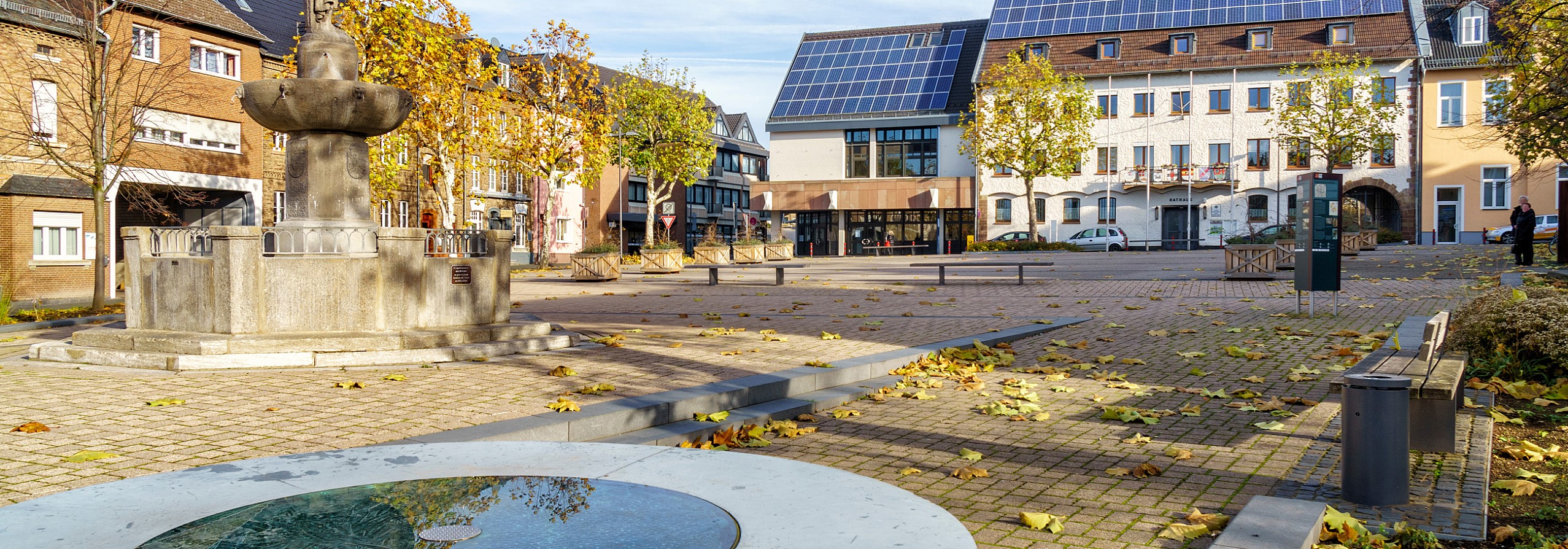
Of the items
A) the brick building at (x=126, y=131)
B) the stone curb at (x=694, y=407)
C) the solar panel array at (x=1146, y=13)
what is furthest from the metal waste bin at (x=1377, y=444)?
the solar panel array at (x=1146, y=13)

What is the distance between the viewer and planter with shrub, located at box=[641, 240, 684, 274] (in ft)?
108

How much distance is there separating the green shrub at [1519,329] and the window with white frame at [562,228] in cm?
5361

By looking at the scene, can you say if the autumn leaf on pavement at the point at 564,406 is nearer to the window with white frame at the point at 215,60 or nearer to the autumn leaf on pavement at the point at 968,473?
the autumn leaf on pavement at the point at 968,473

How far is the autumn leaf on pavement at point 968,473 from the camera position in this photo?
5371 mm

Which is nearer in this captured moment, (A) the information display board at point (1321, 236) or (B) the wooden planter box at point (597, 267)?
(A) the information display board at point (1321, 236)

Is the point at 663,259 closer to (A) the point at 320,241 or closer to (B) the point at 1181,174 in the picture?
(A) the point at 320,241

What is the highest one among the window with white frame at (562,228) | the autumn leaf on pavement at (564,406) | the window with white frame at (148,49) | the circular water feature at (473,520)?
the window with white frame at (148,49)

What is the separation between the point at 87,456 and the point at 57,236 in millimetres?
30065

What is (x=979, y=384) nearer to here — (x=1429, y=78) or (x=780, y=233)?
(x=1429, y=78)

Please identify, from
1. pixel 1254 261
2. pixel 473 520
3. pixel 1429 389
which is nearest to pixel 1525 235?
pixel 1254 261

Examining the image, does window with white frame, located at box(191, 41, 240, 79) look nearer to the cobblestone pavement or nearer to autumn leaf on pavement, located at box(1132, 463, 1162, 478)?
the cobblestone pavement

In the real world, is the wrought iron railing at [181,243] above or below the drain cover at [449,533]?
above

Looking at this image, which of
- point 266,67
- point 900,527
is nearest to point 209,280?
point 900,527

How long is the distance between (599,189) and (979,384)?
194 feet
